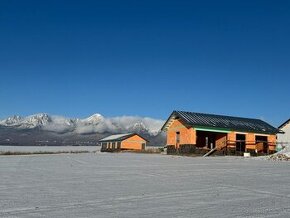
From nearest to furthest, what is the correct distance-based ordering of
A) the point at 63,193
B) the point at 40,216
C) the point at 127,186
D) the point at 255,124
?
the point at 40,216
the point at 63,193
the point at 127,186
the point at 255,124

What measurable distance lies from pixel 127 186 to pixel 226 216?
14.8ft

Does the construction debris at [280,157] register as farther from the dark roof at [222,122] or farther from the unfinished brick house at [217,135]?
the dark roof at [222,122]

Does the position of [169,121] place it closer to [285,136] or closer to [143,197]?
[285,136]

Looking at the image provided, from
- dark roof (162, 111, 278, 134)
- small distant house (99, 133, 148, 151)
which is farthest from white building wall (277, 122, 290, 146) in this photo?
small distant house (99, 133, 148, 151)

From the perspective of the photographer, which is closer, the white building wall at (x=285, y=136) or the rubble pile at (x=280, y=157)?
the rubble pile at (x=280, y=157)

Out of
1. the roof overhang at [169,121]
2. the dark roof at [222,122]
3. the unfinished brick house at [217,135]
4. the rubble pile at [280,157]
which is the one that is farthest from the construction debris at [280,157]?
the roof overhang at [169,121]

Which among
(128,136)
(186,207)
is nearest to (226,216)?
(186,207)

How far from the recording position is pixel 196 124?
37.0 meters

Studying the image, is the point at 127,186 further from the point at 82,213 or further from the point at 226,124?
the point at 226,124

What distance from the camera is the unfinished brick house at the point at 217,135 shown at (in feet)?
122

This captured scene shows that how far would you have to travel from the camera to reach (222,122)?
130ft

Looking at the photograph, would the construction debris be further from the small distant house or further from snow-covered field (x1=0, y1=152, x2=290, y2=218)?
the small distant house

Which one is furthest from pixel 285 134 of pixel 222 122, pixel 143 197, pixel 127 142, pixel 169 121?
pixel 143 197

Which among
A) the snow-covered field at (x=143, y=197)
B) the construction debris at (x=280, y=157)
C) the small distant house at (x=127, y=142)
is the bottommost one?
the snow-covered field at (x=143, y=197)
